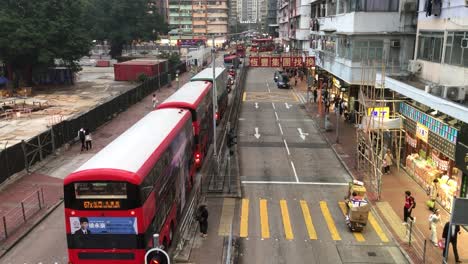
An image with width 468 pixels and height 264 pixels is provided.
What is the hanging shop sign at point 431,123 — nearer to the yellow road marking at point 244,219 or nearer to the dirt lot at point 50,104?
the yellow road marking at point 244,219

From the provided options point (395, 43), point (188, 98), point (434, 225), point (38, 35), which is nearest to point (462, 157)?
point (434, 225)

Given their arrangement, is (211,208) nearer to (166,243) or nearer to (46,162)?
(166,243)

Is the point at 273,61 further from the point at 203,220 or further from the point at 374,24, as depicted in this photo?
the point at 203,220

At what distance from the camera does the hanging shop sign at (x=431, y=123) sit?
19.2 m

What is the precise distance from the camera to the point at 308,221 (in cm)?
1912

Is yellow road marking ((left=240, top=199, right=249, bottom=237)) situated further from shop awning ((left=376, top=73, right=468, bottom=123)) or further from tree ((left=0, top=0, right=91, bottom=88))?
tree ((left=0, top=0, right=91, bottom=88))

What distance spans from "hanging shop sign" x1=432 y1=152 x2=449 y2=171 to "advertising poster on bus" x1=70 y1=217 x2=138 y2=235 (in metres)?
15.3

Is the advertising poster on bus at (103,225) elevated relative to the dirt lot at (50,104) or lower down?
elevated

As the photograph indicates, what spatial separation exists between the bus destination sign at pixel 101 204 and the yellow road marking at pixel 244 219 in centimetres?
706

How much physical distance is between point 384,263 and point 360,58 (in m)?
19.4

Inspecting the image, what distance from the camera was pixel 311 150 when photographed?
30906 mm

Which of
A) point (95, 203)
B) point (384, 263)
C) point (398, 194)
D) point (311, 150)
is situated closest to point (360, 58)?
point (311, 150)

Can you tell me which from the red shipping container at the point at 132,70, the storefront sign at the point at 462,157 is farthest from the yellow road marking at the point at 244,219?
the red shipping container at the point at 132,70

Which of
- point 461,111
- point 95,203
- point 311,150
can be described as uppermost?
point 461,111
